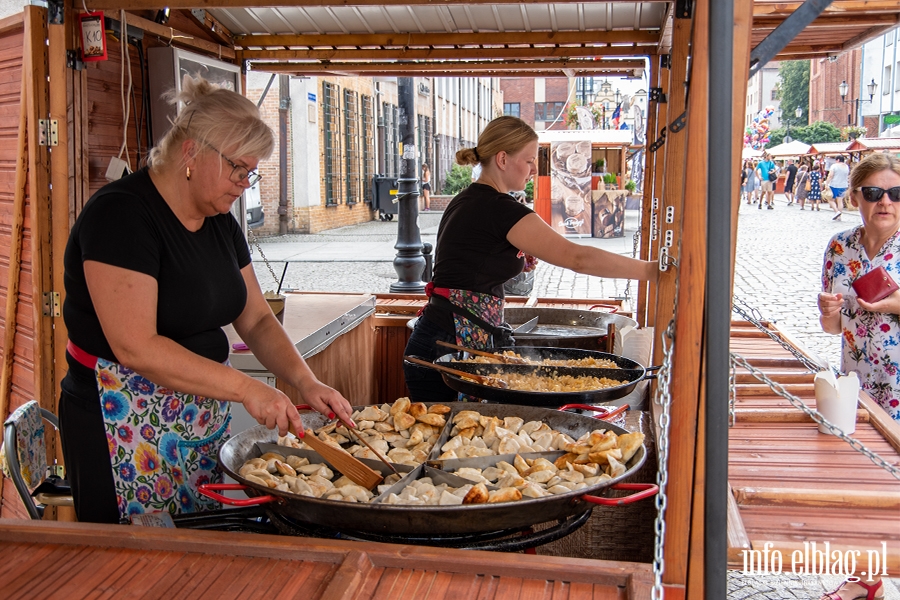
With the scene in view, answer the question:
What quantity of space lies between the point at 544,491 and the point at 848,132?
42095 millimetres

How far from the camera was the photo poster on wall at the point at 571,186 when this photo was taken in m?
17.1

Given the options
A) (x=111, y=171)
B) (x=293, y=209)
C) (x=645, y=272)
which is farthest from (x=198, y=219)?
(x=293, y=209)

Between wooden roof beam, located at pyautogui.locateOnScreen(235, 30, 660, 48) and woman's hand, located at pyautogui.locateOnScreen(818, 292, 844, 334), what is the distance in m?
1.75

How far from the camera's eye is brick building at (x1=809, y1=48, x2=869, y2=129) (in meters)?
48.7

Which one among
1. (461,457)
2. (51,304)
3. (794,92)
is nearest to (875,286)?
(461,457)

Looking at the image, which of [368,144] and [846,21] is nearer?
[846,21]

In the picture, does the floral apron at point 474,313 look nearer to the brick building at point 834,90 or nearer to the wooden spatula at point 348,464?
the wooden spatula at point 348,464

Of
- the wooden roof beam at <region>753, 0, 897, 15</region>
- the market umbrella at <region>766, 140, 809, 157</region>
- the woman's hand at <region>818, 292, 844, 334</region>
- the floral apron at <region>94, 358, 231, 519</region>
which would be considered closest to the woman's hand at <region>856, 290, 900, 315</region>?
the woman's hand at <region>818, 292, 844, 334</region>

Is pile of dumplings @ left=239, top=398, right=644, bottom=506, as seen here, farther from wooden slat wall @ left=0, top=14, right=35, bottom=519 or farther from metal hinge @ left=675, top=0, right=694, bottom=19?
wooden slat wall @ left=0, top=14, right=35, bottom=519

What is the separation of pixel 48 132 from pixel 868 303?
3480 mm

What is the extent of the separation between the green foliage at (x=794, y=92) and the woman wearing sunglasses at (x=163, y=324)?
6486cm

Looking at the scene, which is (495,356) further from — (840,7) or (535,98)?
(535,98)

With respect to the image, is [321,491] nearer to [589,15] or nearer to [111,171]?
[111,171]

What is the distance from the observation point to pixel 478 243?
3.23 m
